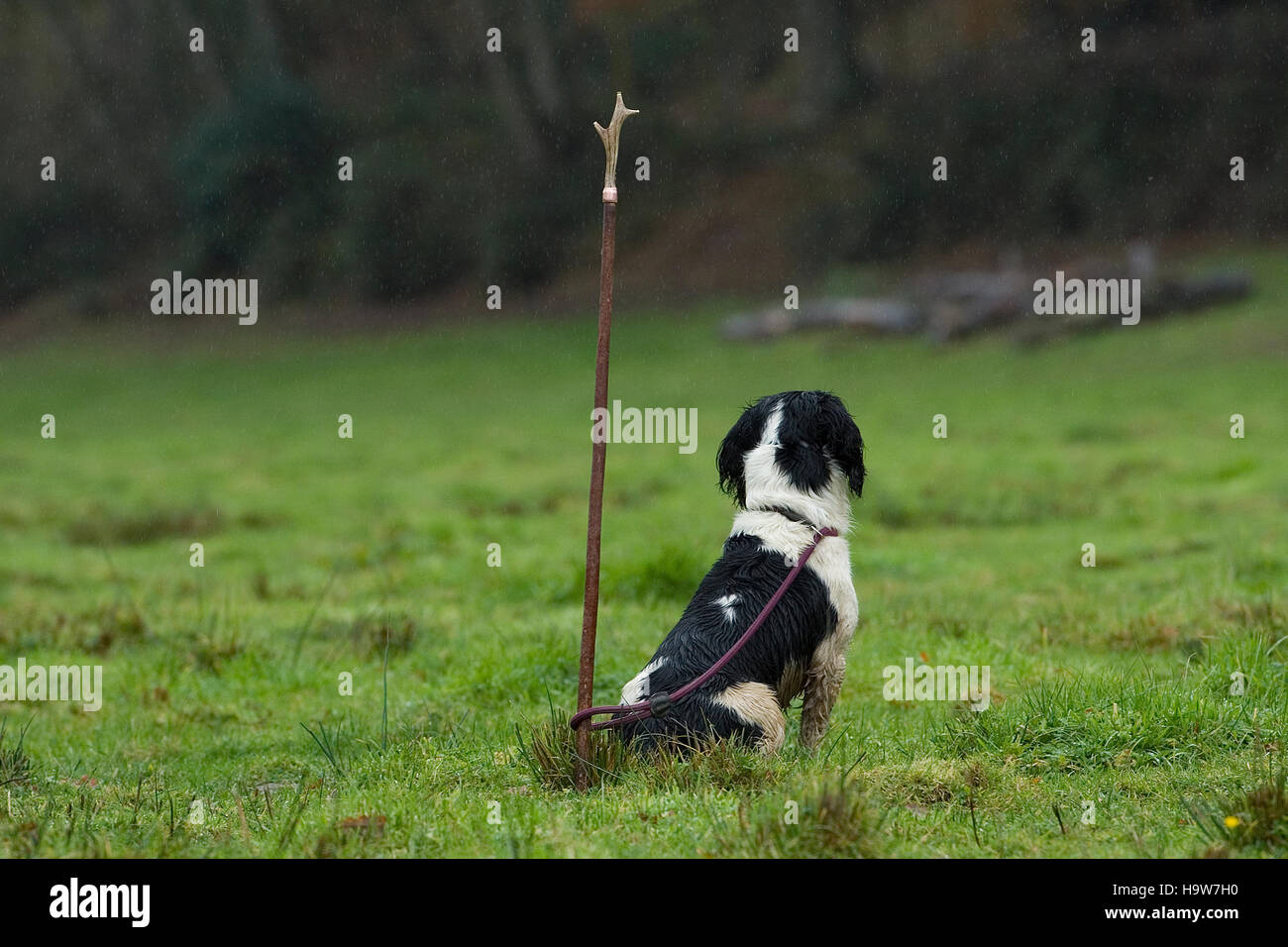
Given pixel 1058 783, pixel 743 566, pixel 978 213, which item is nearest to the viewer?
pixel 1058 783

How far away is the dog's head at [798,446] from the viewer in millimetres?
6195

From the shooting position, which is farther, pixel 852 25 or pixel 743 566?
pixel 852 25

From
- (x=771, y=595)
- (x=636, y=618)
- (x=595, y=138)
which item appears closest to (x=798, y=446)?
(x=771, y=595)

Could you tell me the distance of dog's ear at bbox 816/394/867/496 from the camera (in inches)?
244

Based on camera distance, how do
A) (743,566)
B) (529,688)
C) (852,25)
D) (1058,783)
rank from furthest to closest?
1. (852,25)
2. (529,688)
3. (743,566)
4. (1058,783)

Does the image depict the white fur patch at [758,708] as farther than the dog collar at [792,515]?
No

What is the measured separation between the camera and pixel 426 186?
133ft

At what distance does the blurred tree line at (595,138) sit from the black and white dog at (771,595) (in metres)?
27.9

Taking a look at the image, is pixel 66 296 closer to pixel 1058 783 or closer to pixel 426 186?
pixel 426 186

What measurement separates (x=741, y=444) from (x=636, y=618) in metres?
3.41

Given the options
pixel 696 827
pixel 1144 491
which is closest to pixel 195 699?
pixel 696 827

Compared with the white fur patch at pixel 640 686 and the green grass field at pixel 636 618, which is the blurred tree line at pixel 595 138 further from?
the white fur patch at pixel 640 686

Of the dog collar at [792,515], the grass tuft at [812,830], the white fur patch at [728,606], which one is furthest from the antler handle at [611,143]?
the grass tuft at [812,830]

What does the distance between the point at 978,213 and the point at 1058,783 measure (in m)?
29.6
